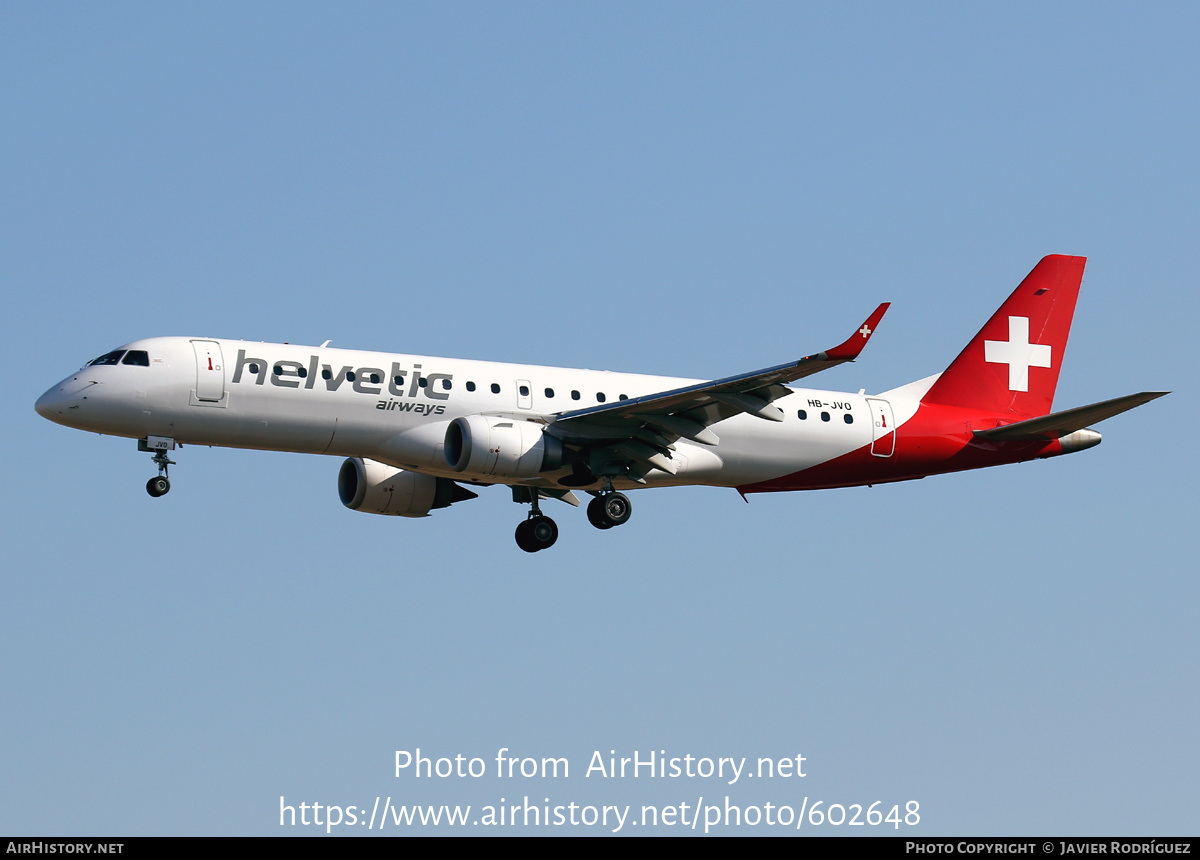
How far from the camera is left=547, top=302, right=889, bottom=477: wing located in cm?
3569

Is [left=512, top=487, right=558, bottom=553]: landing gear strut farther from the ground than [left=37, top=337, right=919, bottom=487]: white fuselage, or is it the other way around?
[left=37, top=337, right=919, bottom=487]: white fuselage

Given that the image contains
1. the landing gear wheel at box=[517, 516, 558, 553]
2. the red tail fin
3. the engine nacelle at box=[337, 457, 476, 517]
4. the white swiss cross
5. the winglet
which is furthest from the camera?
the white swiss cross

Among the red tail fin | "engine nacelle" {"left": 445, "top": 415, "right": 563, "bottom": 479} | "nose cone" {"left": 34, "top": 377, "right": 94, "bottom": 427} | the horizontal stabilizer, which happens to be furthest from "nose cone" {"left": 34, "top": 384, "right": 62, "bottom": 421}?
the horizontal stabilizer

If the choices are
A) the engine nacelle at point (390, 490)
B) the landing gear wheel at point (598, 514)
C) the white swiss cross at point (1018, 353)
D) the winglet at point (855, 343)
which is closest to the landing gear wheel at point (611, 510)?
the landing gear wheel at point (598, 514)

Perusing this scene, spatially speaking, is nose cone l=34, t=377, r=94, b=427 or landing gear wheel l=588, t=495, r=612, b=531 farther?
landing gear wheel l=588, t=495, r=612, b=531

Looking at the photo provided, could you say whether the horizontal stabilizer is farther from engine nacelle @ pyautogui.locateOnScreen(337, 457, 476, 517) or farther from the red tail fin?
engine nacelle @ pyautogui.locateOnScreen(337, 457, 476, 517)

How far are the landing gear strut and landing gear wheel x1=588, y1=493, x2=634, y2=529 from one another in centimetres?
199

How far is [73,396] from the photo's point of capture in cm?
3612

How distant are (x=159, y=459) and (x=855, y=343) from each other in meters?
15.4

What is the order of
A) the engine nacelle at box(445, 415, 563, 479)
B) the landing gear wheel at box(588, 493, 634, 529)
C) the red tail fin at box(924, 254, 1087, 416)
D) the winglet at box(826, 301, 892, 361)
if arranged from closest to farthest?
1. the winglet at box(826, 301, 892, 361)
2. the engine nacelle at box(445, 415, 563, 479)
3. the landing gear wheel at box(588, 493, 634, 529)
4. the red tail fin at box(924, 254, 1087, 416)

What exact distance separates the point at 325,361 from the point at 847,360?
11849mm

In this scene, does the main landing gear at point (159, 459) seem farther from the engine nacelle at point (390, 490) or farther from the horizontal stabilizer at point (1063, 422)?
the horizontal stabilizer at point (1063, 422)

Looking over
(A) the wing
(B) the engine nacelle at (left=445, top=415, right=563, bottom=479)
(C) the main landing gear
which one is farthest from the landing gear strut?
(C) the main landing gear

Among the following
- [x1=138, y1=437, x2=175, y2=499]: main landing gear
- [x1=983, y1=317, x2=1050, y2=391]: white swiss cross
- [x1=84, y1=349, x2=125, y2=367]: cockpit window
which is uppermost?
[x1=983, y1=317, x2=1050, y2=391]: white swiss cross
